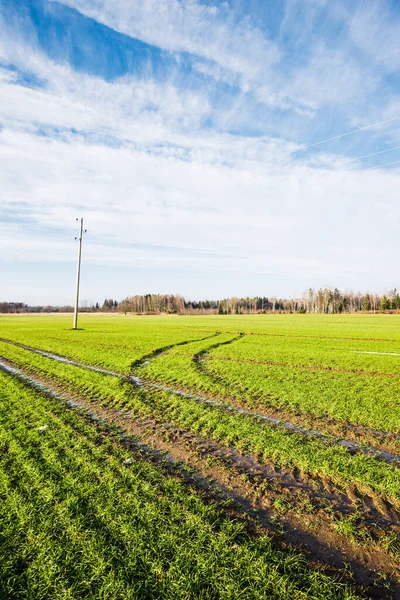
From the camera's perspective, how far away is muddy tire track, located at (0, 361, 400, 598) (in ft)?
15.8

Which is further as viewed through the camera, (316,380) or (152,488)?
(316,380)

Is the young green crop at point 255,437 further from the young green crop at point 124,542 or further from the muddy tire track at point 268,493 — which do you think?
the young green crop at point 124,542

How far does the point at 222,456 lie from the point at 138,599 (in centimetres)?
428

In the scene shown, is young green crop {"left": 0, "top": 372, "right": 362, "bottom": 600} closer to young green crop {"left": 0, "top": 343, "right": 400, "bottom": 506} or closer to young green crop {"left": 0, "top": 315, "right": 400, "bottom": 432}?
young green crop {"left": 0, "top": 343, "right": 400, "bottom": 506}

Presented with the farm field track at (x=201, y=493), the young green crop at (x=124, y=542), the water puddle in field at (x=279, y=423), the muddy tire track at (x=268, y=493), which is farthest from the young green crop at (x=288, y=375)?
the young green crop at (x=124, y=542)

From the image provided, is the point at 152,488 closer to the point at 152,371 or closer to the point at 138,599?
the point at 138,599

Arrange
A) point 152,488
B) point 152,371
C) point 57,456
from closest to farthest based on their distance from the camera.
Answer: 1. point 152,488
2. point 57,456
3. point 152,371

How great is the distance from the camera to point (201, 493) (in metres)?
6.36

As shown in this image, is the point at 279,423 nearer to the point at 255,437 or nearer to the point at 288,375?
the point at 255,437

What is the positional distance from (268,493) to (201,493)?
1.36 meters

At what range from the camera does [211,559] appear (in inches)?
180

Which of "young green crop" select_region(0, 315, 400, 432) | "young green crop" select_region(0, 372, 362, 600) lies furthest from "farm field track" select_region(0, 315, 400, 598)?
"young green crop" select_region(0, 315, 400, 432)

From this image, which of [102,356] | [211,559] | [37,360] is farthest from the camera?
[102,356]

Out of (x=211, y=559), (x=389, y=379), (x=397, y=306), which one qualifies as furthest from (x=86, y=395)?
(x=397, y=306)
